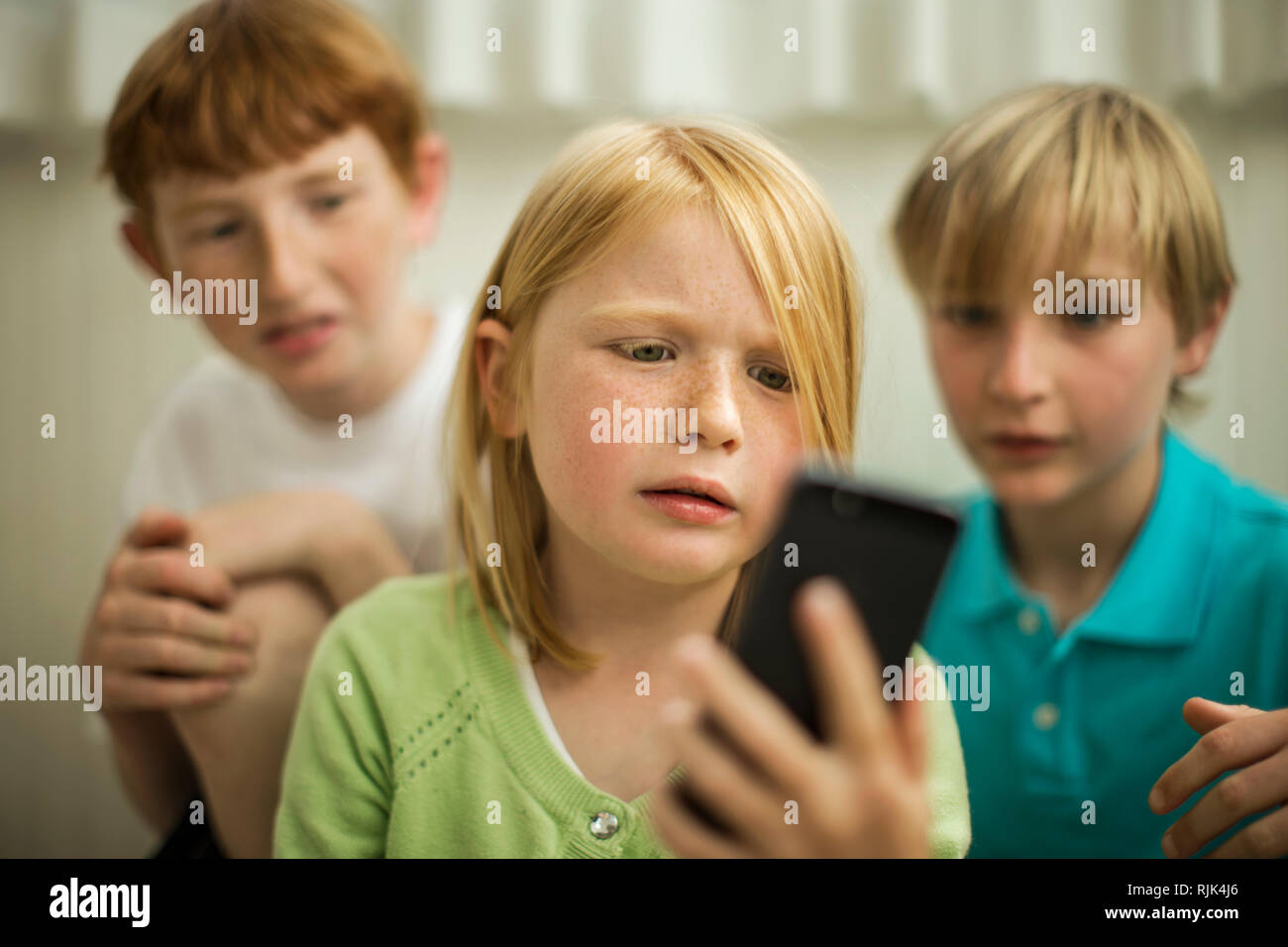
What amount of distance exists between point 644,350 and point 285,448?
0.49 m

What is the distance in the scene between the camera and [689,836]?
1.79ft

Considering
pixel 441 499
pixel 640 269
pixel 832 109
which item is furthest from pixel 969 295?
pixel 441 499

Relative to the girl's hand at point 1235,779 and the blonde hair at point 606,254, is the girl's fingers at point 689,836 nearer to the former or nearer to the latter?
the blonde hair at point 606,254

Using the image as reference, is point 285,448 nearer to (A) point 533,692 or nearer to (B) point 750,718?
(A) point 533,692

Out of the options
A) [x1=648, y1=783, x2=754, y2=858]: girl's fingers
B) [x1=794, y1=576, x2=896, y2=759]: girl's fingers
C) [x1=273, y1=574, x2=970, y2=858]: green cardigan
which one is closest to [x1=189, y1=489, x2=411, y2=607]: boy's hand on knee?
[x1=273, y1=574, x2=970, y2=858]: green cardigan

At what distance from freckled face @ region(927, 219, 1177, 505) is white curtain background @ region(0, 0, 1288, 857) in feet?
0.20

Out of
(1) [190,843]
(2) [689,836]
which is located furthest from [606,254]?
(1) [190,843]

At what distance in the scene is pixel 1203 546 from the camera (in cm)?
90

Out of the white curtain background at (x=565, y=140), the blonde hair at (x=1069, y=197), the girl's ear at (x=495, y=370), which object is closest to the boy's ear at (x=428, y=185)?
the white curtain background at (x=565, y=140)

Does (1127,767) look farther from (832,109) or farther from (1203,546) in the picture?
(832,109)

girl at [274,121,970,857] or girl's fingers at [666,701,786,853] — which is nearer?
girl's fingers at [666,701,786,853]

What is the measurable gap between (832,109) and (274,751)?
76cm

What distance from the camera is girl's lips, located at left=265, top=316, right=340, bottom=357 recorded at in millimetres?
921

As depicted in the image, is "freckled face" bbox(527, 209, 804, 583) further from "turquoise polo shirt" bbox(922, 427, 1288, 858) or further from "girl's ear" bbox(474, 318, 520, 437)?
"turquoise polo shirt" bbox(922, 427, 1288, 858)
